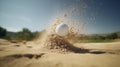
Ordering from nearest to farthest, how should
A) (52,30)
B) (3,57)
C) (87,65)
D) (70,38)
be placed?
(87,65) → (3,57) → (52,30) → (70,38)

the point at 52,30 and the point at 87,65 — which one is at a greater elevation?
the point at 52,30

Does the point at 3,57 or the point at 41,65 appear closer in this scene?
the point at 41,65

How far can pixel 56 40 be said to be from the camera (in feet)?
34.4

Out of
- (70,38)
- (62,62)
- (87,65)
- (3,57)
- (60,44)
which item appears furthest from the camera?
(70,38)

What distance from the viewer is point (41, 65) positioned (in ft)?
20.0

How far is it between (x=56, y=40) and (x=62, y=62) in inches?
166

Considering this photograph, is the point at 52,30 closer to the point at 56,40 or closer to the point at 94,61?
the point at 56,40

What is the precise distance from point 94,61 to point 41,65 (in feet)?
6.88

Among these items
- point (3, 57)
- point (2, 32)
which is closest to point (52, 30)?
point (3, 57)

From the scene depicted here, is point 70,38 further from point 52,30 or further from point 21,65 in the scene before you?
point 21,65

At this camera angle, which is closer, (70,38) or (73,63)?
(73,63)

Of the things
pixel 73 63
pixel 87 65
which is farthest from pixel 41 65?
pixel 87 65

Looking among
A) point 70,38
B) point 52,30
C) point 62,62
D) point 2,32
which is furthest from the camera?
point 2,32

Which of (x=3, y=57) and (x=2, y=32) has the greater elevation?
(x=2, y=32)
